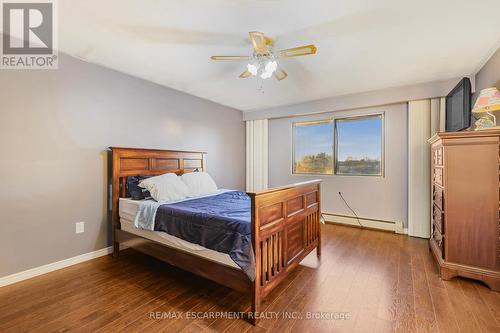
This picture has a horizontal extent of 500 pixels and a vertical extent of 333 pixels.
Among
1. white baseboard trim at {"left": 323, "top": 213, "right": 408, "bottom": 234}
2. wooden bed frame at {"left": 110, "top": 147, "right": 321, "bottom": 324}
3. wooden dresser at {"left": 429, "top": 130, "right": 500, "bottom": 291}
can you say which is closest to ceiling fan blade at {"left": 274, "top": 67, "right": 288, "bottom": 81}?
wooden bed frame at {"left": 110, "top": 147, "right": 321, "bottom": 324}

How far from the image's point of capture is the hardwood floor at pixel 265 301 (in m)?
1.62

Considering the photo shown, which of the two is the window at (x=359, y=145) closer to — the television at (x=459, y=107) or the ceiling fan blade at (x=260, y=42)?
the television at (x=459, y=107)

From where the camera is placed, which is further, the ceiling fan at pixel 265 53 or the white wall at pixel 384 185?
the white wall at pixel 384 185

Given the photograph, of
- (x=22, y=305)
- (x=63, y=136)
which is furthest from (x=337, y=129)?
(x=22, y=305)

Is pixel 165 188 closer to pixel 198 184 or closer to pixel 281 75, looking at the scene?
pixel 198 184

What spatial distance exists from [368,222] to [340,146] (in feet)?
4.87

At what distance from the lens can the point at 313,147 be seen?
4.64 m

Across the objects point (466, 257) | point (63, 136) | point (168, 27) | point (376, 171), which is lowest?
point (466, 257)

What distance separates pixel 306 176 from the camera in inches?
184

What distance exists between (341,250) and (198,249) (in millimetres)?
2043

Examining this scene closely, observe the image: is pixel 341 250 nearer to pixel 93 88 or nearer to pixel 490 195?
pixel 490 195

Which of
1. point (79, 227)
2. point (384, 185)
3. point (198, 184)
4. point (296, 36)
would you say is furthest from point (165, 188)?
point (384, 185)

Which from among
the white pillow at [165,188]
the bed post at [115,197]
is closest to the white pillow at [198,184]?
the white pillow at [165,188]
